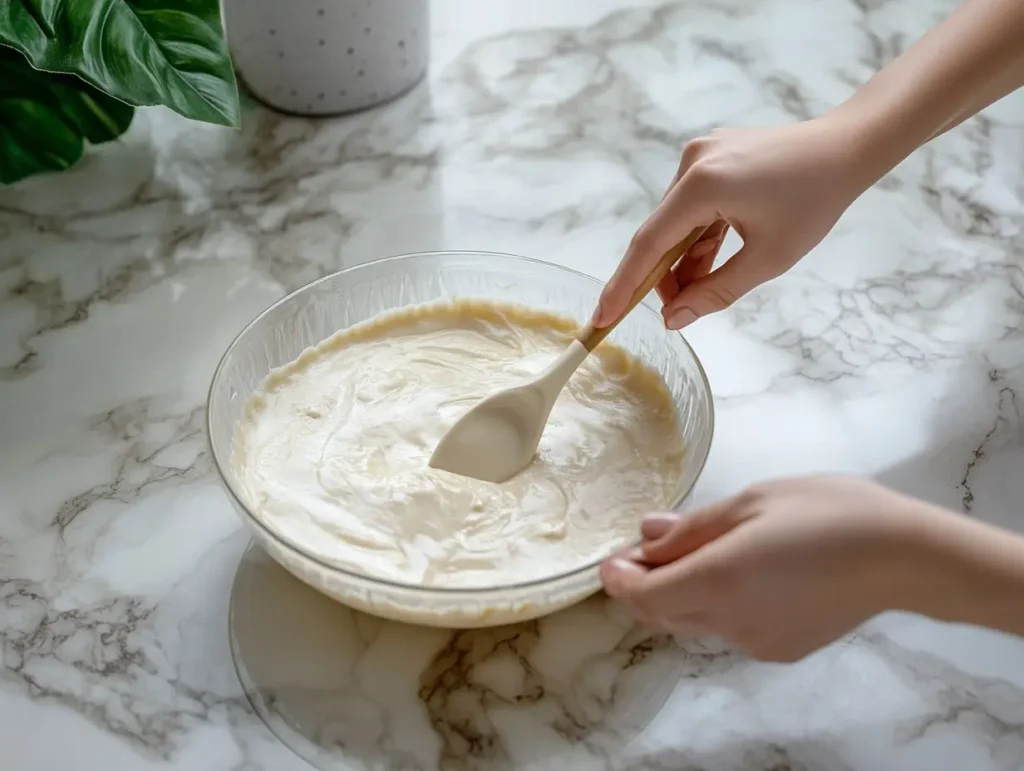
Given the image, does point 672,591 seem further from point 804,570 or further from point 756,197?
point 756,197

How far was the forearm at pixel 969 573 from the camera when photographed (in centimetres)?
61

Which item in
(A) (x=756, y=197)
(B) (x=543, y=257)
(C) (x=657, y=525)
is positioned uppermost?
(A) (x=756, y=197)

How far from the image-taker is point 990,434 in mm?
953

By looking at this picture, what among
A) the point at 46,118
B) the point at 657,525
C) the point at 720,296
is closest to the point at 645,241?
the point at 720,296

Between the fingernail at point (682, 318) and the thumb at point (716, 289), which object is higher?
the thumb at point (716, 289)

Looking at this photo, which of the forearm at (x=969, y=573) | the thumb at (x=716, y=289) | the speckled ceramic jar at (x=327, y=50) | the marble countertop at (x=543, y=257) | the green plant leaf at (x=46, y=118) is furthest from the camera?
the speckled ceramic jar at (x=327, y=50)

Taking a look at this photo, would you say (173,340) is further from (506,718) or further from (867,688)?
(867,688)

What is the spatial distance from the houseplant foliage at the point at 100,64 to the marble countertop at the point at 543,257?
10 centimetres

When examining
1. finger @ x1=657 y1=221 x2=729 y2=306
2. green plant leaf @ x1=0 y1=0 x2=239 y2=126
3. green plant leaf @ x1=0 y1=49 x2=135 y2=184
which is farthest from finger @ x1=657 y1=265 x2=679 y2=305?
green plant leaf @ x1=0 y1=49 x2=135 y2=184

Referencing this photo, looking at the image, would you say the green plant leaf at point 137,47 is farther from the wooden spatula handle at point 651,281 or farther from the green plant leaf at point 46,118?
the wooden spatula handle at point 651,281

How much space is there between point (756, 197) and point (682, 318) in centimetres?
13

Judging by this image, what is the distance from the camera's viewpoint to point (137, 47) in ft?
3.16

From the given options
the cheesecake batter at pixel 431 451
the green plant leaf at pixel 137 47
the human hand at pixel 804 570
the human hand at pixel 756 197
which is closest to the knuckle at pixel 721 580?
the human hand at pixel 804 570

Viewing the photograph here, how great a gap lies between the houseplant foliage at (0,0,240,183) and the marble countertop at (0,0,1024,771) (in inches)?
3.8
